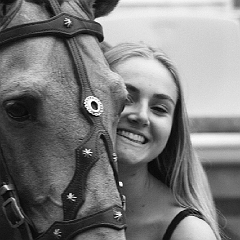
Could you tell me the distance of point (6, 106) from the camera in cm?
254

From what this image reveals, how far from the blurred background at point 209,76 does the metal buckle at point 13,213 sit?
2081 mm

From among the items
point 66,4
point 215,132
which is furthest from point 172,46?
point 66,4

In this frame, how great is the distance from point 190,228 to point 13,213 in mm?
849

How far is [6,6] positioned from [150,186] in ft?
3.34

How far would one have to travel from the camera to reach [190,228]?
3.16 m

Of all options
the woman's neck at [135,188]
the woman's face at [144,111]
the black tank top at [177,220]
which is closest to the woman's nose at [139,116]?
the woman's face at [144,111]

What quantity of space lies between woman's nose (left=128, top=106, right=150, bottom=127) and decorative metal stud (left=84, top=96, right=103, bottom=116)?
0.49 meters

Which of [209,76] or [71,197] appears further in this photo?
[209,76]

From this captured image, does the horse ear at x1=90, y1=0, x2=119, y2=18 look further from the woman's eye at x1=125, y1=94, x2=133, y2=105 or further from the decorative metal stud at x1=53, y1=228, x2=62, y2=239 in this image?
the decorative metal stud at x1=53, y1=228, x2=62, y2=239

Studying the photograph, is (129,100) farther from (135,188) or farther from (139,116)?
(135,188)

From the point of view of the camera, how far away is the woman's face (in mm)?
3082

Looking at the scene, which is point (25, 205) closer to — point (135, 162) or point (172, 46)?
point (135, 162)

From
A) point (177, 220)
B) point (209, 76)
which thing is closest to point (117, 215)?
point (177, 220)

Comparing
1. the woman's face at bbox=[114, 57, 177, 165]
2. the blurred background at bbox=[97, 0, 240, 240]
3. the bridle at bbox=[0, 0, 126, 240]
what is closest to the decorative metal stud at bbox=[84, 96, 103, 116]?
the bridle at bbox=[0, 0, 126, 240]
